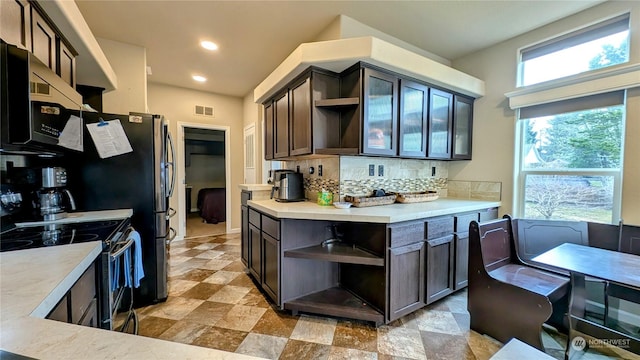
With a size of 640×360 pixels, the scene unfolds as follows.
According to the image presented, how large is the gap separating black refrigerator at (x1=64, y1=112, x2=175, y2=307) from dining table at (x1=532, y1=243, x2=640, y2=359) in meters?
2.95

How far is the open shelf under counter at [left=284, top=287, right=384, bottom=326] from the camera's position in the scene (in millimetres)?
2039

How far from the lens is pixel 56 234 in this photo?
1.47 m

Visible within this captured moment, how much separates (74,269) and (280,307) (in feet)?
4.96

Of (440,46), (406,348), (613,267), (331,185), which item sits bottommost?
(406,348)

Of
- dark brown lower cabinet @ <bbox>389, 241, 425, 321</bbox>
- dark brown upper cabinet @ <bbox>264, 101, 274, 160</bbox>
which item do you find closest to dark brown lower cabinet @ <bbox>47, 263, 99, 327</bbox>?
dark brown lower cabinet @ <bbox>389, 241, 425, 321</bbox>

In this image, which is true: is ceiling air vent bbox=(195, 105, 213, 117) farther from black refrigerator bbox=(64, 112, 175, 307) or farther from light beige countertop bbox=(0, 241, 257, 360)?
light beige countertop bbox=(0, 241, 257, 360)

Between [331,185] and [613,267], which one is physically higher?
[331,185]

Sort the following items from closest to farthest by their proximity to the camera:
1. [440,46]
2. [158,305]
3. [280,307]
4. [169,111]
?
[280,307] < [158,305] < [440,46] < [169,111]

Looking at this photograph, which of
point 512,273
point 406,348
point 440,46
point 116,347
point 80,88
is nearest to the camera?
point 116,347

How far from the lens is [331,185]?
2629 millimetres

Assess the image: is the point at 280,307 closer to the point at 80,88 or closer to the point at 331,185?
the point at 331,185

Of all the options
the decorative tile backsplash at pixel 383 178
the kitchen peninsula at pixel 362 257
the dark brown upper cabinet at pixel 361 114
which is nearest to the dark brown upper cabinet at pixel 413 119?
the dark brown upper cabinet at pixel 361 114

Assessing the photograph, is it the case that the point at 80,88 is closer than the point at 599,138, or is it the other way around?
the point at 599,138

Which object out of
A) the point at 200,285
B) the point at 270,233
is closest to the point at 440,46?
the point at 270,233
